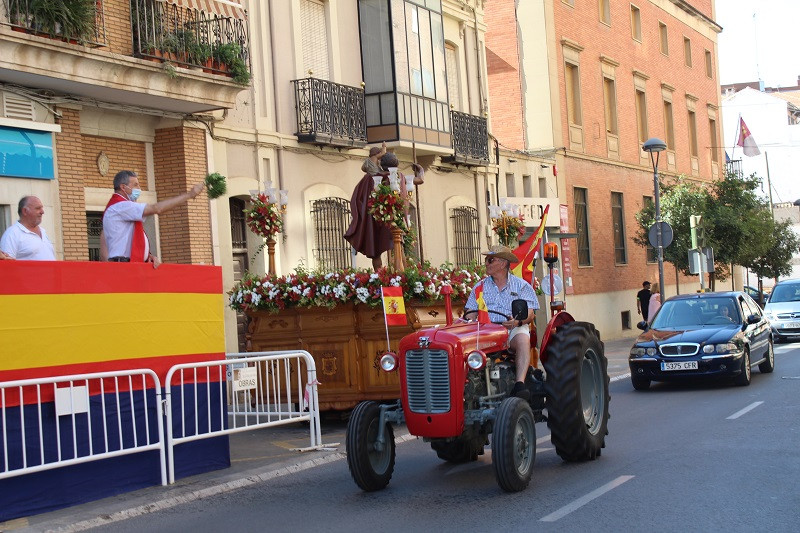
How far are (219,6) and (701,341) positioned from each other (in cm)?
958

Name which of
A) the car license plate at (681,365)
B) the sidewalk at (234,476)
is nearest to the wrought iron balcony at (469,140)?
the car license plate at (681,365)

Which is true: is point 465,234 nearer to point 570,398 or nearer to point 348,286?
point 348,286

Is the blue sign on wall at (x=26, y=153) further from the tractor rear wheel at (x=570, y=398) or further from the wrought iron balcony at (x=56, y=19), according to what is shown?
the tractor rear wheel at (x=570, y=398)

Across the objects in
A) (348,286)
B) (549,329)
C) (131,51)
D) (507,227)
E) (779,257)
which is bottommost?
(549,329)

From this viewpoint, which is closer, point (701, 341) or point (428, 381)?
point (428, 381)

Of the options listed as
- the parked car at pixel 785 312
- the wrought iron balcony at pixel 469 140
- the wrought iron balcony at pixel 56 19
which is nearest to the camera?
the wrought iron balcony at pixel 56 19

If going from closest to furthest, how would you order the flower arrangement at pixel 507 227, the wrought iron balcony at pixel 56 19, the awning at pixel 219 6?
the wrought iron balcony at pixel 56 19 → the awning at pixel 219 6 → the flower arrangement at pixel 507 227

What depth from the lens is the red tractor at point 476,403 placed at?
9125 millimetres

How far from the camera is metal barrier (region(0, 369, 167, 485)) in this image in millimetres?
8789

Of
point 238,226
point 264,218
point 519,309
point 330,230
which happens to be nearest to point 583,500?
point 519,309

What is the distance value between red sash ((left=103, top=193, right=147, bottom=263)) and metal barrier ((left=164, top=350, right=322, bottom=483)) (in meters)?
1.18

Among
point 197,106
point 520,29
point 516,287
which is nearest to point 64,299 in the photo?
point 516,287

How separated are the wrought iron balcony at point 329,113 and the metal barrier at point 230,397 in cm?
813

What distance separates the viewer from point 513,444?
29.0 ft
